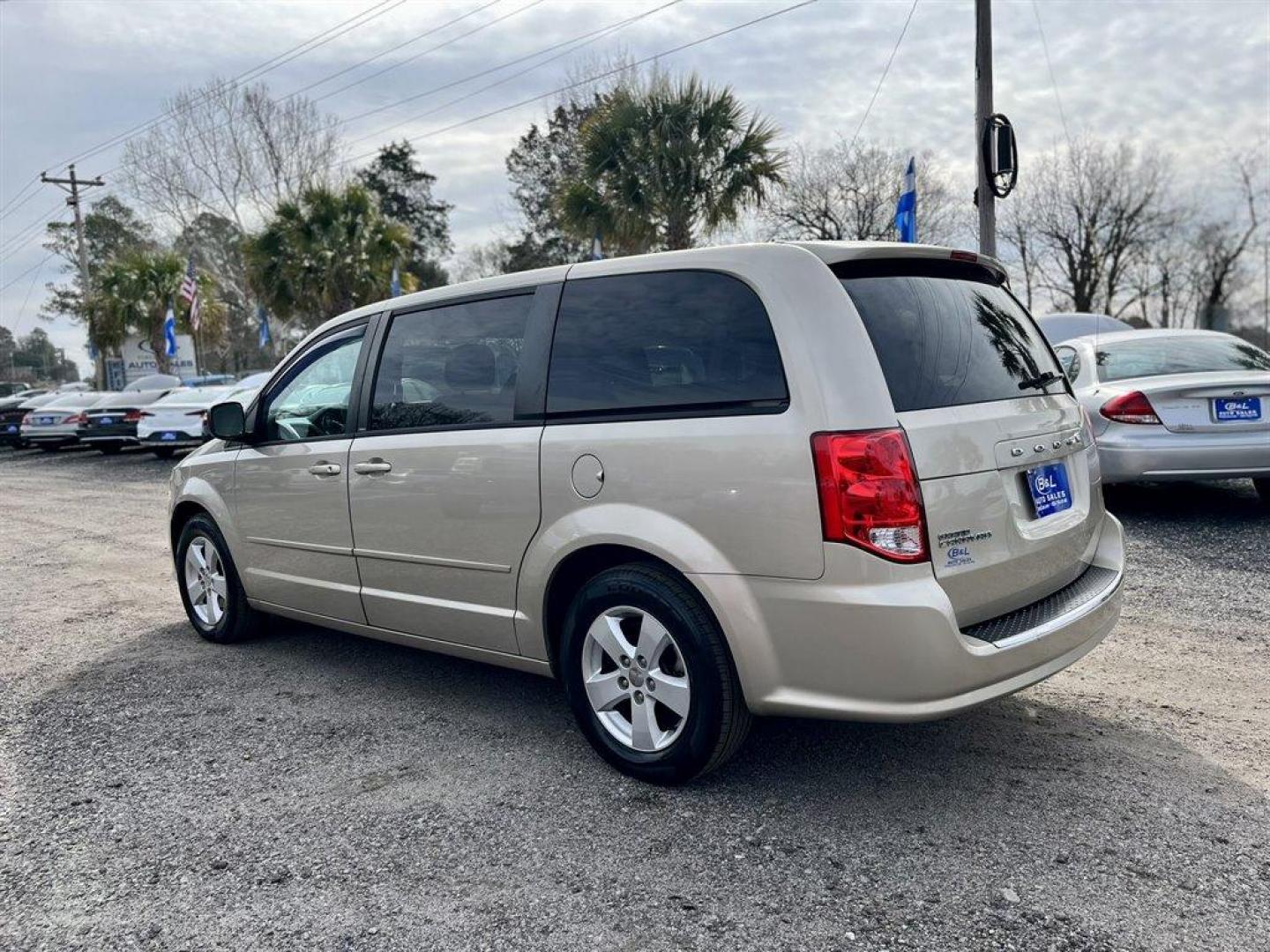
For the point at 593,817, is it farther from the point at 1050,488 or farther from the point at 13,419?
the point at 13,419

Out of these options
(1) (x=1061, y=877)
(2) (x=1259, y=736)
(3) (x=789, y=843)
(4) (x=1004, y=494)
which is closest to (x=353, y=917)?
(3) (x=789, y=843)

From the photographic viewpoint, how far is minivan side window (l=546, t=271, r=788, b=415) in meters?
2.97

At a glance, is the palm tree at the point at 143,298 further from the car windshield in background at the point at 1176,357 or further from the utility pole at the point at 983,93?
the car windshield in background at the point at 1176,357

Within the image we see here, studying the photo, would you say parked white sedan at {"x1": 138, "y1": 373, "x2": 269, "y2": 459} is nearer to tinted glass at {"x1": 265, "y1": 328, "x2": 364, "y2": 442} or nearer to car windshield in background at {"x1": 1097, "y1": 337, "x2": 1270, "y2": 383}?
tinted glass at {"x1": 265, "y1": 328, "x2": 364, "y2": 442}

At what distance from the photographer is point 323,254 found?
944 inches

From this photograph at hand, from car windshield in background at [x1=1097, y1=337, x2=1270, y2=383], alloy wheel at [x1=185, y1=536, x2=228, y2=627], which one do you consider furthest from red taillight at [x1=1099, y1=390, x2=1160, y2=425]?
alloy wheel at [x1=185, y1=536, x2=228, y2=627]

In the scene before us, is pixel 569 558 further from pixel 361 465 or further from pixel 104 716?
pixel 104 716

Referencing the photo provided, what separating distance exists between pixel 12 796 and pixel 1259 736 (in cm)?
438

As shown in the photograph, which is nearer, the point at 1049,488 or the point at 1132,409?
the point at 1049,488

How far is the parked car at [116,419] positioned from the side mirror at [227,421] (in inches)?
624

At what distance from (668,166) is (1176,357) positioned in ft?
40.7

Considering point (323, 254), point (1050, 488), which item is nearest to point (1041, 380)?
point (1050, 488)

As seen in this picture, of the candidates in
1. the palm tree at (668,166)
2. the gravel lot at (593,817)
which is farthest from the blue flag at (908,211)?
the gravel lot at (593,817)

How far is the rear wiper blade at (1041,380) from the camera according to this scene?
11.0 feet
